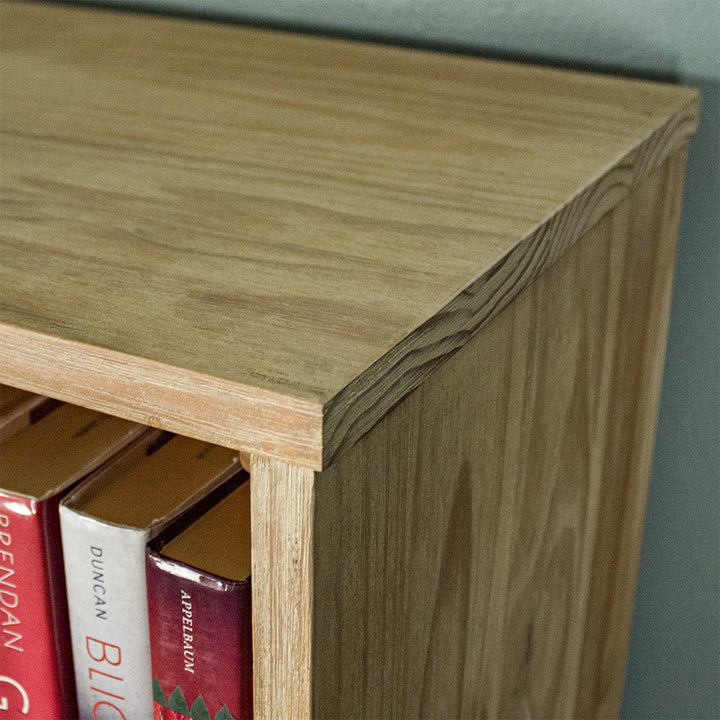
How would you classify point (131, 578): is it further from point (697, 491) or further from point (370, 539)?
point (697, 491)

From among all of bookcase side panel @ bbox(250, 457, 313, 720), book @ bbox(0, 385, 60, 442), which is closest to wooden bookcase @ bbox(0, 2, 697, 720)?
bookcase side panel @ bbox(250, 457, 313, 720)

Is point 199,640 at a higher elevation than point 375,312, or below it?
below

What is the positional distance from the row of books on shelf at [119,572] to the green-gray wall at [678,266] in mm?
381

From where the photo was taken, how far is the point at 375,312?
0.37m

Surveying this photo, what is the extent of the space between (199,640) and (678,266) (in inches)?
17.4

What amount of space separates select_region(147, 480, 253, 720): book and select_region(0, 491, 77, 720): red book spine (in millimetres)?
60

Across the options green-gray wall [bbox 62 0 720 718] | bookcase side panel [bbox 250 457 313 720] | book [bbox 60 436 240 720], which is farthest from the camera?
green-gray wall [bbox 62 0 720 718]

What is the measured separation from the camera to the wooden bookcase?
1.15ft

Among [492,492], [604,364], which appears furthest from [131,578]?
[604,364]

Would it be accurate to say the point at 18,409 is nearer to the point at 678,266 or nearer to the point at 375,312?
the point at 375,312

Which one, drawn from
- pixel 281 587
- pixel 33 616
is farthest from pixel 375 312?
pixel 33 616

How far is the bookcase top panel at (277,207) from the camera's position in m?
0.34

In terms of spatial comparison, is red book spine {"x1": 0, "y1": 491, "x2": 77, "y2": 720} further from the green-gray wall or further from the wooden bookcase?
the green-gray wall

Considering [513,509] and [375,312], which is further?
[513,509]
